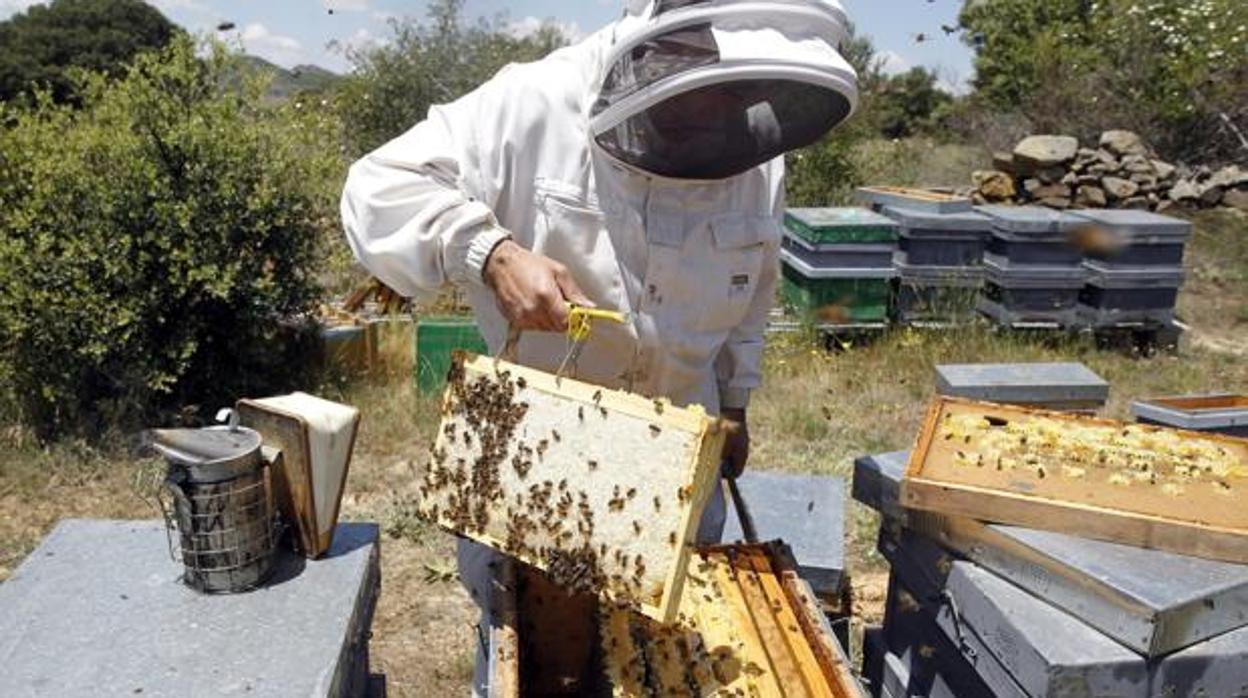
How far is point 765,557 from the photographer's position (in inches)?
78.7

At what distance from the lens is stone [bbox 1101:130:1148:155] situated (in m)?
11.5

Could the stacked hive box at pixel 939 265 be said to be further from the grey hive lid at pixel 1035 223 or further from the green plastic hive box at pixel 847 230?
the green plastic hive box at pixel 847 230

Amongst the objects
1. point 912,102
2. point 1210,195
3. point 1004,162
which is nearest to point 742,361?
point 1004,162

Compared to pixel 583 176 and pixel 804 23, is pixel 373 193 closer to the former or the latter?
pixel 583 176

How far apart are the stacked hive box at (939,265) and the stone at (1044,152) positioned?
4.74 meters

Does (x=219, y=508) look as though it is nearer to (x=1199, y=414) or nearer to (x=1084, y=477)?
(x=1084, y=477)

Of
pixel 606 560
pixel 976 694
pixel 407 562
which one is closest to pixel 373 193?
pixel 606 560

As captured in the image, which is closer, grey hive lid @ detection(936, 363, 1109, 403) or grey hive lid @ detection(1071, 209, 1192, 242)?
grey hive lid @ detection(936, 363, 1109, 403)

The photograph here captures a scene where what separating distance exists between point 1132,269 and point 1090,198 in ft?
15.0

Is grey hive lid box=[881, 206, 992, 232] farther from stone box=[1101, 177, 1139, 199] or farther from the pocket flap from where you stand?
stone box=[1101, 177, 1139, 199]

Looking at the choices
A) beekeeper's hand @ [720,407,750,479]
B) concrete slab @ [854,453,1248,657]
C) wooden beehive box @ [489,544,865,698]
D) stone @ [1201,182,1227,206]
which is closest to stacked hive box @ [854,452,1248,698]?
concrete slab @ [854,453,1248,657]

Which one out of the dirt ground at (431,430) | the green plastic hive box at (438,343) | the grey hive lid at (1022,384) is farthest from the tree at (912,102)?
the grey hive lid at (1022,384)

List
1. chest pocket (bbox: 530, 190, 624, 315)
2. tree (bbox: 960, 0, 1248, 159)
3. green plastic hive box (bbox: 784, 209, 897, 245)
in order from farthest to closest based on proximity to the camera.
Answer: tree (bbox: 960, 0, 1248, 159)
green plastic hive box (bbox: 784, 209, 897, 245)
chest pocket (bbox: 530, 190, 624, 315)

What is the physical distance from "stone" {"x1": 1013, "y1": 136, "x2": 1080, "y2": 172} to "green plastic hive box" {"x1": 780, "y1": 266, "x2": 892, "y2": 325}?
17.2 ft
